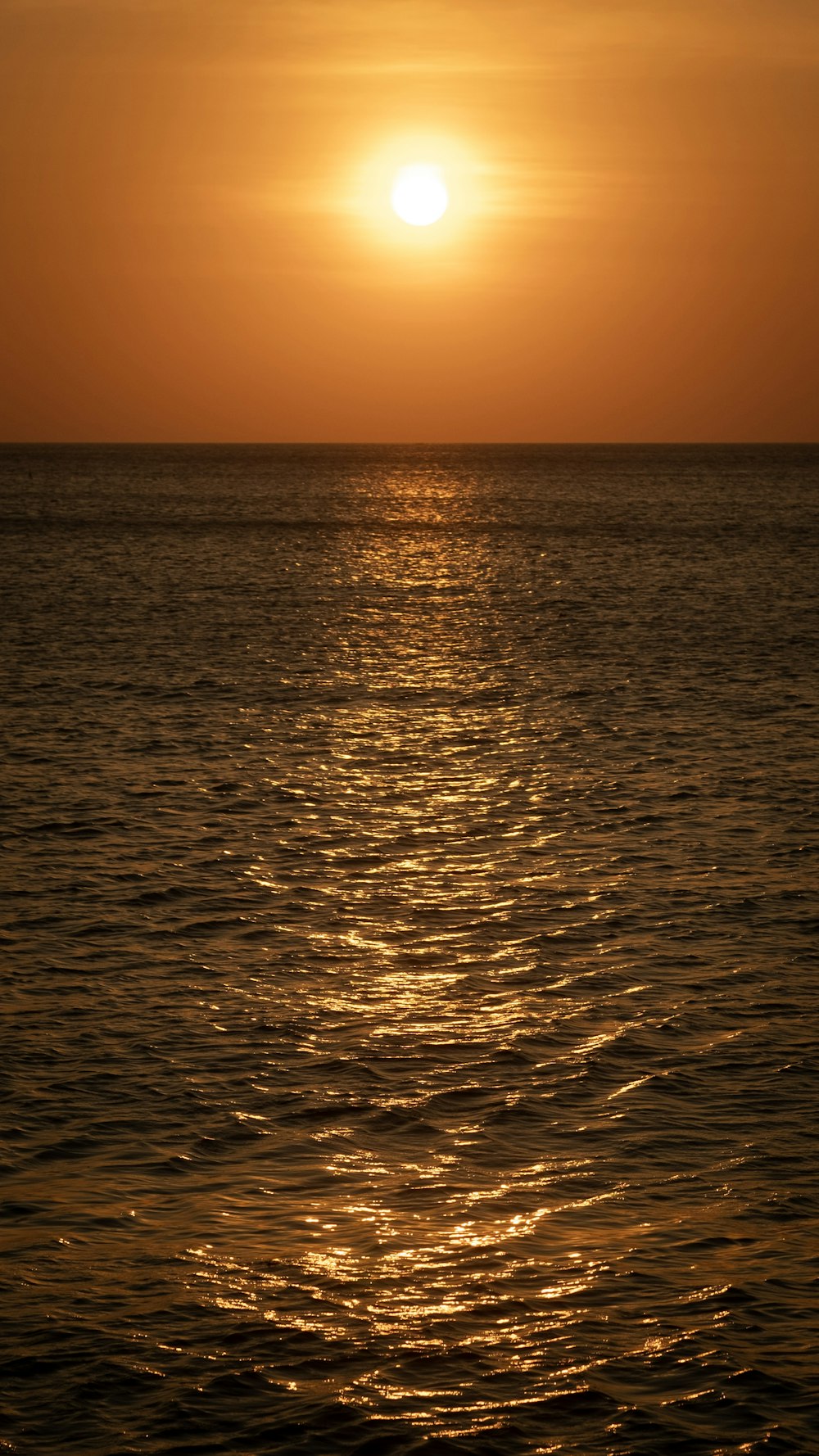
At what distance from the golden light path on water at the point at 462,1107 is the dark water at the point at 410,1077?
5 centimetres

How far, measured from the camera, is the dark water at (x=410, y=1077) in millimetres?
11680

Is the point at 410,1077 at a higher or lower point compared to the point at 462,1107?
higher

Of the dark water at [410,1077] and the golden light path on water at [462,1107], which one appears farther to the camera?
the golden light path on water at [462,1107]

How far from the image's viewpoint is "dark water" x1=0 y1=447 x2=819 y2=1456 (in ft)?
38.3

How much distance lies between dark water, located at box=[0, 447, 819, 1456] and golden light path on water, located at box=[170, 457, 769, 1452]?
48 mm

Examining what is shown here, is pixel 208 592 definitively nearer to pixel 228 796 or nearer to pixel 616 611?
pixel 616 611

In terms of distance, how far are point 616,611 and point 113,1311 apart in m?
60.7

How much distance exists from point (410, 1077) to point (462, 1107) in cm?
96

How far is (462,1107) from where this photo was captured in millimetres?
16453

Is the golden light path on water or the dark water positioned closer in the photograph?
the dark water

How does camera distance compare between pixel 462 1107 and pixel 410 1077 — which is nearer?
pixel 462 1107

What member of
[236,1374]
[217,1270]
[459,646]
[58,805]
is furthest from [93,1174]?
[459,646]

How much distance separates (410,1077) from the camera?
17250 millimetres

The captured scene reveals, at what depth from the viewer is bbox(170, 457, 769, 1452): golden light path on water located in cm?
1212
